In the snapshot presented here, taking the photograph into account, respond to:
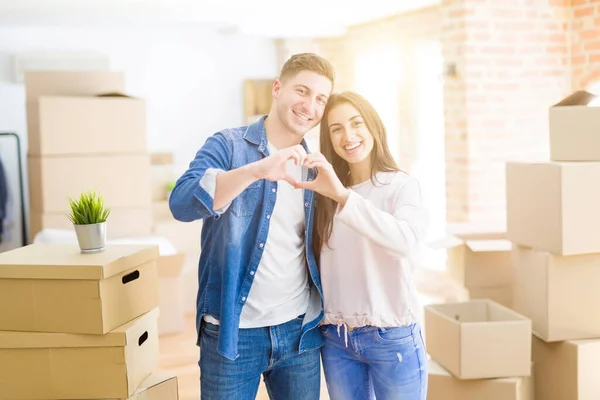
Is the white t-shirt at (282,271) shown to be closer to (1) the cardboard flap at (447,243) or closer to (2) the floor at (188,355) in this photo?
(1) the cardboard flap at (447,243)

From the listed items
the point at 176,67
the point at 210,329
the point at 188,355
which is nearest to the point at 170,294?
the point at 188,355

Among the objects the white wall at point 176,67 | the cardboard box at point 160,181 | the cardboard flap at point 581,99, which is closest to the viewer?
the cardboard flap at point 581,99

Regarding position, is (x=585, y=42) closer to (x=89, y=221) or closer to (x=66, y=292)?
(x=89, y=221)

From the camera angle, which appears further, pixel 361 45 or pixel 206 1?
pixel 361 45

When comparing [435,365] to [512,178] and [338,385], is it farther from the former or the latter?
[338,385]

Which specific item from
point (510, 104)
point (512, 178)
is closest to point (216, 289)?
point (512, 178)

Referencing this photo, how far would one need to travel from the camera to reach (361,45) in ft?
21.4

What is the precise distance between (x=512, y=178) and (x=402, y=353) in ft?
4.06

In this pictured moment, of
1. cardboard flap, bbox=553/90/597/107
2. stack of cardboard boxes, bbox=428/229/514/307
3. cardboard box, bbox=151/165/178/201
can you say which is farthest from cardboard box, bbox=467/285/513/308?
cardboard box, bbox=151/165/178/201

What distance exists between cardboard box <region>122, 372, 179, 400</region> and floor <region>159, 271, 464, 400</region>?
979 millimetres

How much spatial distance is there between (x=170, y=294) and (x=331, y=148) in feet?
8.71

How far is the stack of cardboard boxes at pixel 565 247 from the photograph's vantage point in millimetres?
2416

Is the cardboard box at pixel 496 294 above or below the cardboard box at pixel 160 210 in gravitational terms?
below

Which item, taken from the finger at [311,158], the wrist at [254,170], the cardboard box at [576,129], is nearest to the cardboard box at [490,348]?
the cardboard box at [576,129]
